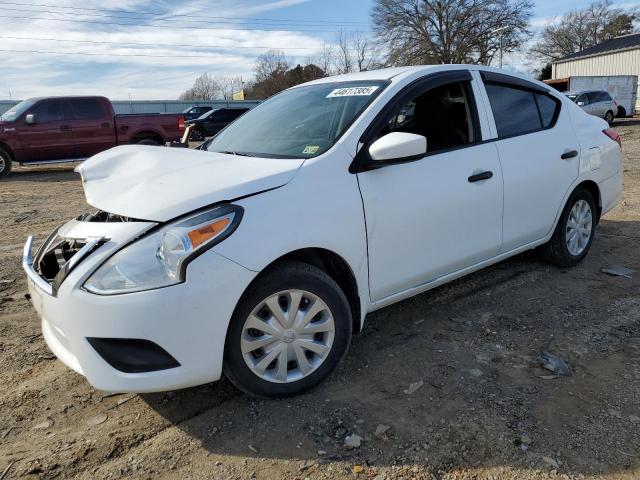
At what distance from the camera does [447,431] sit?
249 centimetres

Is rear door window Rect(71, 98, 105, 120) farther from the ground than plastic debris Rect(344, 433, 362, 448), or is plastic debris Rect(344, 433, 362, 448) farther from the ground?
rear door window Rect(71, 98, 105, 120)

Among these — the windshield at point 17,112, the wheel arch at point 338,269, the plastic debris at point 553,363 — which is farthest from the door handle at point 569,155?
the windshield at point 17,112

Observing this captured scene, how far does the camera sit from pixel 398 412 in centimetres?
264

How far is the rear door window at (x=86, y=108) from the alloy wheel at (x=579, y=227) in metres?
12.3

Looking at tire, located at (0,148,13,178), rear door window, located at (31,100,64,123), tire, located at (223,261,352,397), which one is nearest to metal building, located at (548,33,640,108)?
rear door window, located at (31,100,64,123)

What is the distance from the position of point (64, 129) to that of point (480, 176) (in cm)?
1248

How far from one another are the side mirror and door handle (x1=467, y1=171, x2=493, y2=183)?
2.18 ft

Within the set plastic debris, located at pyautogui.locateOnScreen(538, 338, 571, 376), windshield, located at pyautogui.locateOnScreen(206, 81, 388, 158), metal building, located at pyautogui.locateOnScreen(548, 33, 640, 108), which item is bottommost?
plastic debris, located at pyautogui.locateOnScreen(538, 338, 571, 376)

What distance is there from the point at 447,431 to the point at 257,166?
1.64m

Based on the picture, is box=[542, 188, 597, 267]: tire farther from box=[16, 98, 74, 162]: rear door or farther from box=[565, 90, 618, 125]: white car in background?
box=[565, 90, 618, 125]: white car in background

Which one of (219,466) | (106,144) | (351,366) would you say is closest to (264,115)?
(351,366)

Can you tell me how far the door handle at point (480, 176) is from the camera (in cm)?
343

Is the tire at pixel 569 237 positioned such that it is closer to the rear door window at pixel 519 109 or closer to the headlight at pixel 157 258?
the rear door window at pixel 519 109

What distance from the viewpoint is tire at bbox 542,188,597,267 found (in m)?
4.43
